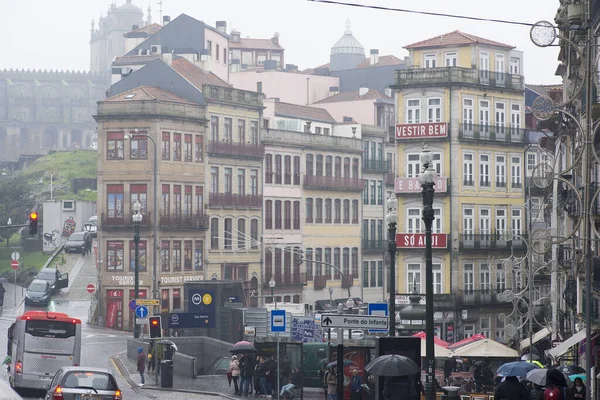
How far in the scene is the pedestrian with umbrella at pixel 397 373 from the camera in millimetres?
25359

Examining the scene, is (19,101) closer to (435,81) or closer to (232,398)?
(435,81)

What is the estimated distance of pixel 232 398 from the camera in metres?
40.1

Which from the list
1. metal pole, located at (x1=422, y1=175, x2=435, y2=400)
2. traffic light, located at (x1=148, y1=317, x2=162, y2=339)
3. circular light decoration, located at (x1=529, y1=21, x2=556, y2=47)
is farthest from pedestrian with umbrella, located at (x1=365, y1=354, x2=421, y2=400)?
traffic light, located at (x1=148, y1=317, x2=162, y2=339)

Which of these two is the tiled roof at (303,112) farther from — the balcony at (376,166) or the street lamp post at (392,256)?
the street lamp post at (392,256)

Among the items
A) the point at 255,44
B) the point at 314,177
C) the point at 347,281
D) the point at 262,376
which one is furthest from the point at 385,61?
the point at 262,376

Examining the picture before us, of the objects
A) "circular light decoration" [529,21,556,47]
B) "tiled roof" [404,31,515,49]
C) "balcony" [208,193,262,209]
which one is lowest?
"balcony" [208,193,262,209]

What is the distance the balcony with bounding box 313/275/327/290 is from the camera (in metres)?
92.7

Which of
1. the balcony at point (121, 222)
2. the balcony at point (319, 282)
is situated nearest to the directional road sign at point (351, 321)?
the balcony at point (121, 222)

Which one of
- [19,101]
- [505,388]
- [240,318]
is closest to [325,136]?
[240,318]

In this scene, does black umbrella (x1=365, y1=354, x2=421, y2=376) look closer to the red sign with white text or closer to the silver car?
the silver car

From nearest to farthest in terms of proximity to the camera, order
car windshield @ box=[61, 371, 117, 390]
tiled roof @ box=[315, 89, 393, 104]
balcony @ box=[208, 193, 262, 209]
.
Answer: car windshield @ box=[61, 371, 117, 390] → balcony @ box=[208, 193, 262, 209] → tiled roof @ box=[315, 89, 393, 104]

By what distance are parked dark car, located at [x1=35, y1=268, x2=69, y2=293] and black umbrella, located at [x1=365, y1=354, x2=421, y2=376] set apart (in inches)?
2278

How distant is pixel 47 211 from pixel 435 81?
46.3 metres

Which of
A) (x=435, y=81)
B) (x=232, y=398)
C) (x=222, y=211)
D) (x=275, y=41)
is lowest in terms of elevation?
(x=232, y=398)
